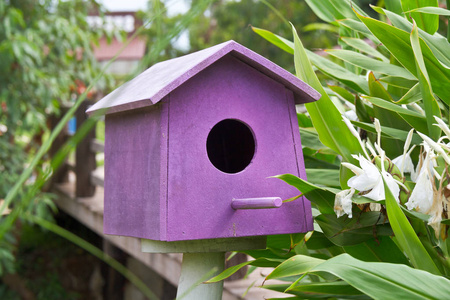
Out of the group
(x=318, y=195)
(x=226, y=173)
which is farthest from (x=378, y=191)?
(x=226, y=173)

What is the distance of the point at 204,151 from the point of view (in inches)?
38.7

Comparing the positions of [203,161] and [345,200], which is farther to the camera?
[203,161]

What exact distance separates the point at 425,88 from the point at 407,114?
0.13 m

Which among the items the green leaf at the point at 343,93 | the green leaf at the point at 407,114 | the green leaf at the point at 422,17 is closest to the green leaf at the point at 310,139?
the green leaf at the point at 343,93

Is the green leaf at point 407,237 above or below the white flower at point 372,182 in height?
below

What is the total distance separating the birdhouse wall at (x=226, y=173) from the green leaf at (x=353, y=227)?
0.23 ft

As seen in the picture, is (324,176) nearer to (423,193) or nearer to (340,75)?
(340,75)

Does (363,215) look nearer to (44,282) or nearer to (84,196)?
(84,196)

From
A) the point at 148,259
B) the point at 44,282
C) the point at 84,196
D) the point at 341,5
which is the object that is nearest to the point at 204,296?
the point at 341,5

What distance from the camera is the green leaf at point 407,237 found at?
790mm

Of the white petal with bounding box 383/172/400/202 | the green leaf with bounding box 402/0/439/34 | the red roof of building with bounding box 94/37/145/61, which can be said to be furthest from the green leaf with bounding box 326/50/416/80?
the red roof of building with bounding box 94/37/145/61

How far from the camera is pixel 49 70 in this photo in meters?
3.48

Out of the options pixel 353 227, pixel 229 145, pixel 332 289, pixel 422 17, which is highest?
pixel 422 17

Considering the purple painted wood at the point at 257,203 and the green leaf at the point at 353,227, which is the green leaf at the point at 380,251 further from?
the purple painted wood at the point at 257,203
